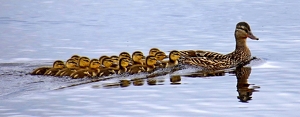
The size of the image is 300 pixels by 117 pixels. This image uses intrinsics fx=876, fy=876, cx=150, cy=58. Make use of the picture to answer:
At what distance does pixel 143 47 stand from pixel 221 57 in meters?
1.93

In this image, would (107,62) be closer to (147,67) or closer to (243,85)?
(147,67)

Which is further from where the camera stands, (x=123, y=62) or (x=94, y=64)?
(x=123, y=62)

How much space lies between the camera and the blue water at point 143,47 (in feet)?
29.2

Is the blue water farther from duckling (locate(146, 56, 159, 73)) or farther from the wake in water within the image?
duckling (locate(146, 56, 159, 73))

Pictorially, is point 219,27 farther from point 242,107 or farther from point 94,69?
point 242,107

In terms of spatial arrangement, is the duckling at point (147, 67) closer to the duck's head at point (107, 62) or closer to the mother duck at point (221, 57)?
the duck's head at point (107, 62)

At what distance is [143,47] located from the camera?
13.8 metres

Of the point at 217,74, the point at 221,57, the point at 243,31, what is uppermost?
the point at 243,31

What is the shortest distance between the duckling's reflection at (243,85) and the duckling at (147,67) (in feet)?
3.63

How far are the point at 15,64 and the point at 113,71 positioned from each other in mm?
1561

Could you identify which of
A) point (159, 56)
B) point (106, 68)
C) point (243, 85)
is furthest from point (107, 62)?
point (243, 85)

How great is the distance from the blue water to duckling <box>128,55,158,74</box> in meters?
0.63

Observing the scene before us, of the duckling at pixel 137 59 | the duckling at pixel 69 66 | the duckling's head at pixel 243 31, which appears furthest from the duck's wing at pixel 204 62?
the duckling at pixel 69 66

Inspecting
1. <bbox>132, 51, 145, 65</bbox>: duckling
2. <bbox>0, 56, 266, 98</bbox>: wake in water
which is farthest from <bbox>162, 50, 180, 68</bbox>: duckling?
<bbox>132, 51, 145, 65</bbox>: duckling
